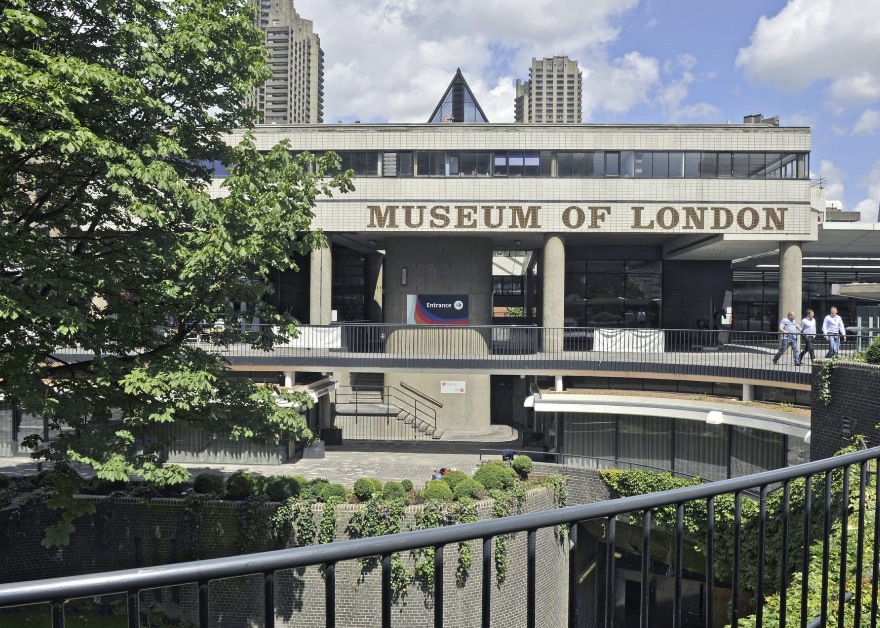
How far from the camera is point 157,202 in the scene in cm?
1166

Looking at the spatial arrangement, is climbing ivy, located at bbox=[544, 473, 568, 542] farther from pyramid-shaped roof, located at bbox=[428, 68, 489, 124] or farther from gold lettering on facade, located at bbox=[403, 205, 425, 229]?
pyramid-shaped roof, located at bbox=[428, 68, 489, 124]

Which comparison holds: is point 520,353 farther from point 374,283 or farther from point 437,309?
point 374,283

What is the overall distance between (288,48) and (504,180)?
181 meters

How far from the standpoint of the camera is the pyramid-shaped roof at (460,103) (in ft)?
121

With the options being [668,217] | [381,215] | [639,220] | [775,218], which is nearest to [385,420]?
[381,215]

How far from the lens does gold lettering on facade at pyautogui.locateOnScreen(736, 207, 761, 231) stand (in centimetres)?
2653

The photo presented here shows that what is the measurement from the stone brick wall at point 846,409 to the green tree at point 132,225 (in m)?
10.3

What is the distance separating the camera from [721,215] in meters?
26.6

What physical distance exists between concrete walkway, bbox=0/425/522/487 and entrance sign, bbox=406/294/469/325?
496 cm

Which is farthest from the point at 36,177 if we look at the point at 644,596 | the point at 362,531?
the point at 644,596

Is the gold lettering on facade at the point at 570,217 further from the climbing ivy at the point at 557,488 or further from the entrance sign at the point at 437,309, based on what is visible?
the climbing ivy at the point at 557,488

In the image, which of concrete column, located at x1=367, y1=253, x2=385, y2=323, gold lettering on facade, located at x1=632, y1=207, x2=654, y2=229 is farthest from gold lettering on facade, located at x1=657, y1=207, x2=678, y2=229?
concrete column, located at x1=367, y1=253, x2=385, y2=323

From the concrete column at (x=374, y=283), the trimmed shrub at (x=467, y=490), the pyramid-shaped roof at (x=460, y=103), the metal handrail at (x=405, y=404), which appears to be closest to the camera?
the trimmed shrub at (x=467, y=490)

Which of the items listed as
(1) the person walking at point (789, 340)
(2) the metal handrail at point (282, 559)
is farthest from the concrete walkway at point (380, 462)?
(2) the metal handrail at point (282, 559)
